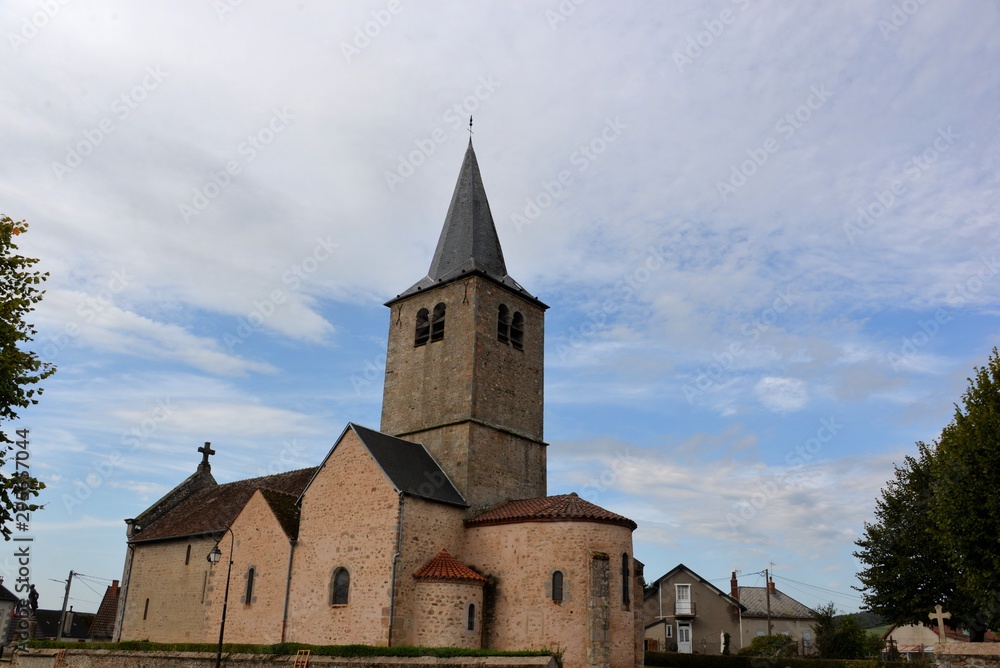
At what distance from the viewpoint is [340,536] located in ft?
83.5

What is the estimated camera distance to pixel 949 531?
19.2 metres

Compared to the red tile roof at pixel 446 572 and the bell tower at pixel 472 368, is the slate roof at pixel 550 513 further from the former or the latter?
the red tile roof at pixel 446 572

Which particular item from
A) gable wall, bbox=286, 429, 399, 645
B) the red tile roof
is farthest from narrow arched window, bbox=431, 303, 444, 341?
the red tile roof

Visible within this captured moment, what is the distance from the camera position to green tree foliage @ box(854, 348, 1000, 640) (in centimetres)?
1859

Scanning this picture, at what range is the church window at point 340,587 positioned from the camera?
81.0ft

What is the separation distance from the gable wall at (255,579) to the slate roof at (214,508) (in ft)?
7.70

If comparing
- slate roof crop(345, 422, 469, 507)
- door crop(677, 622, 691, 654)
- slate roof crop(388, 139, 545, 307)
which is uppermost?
slate roof crop(388, 139, 545, 307)

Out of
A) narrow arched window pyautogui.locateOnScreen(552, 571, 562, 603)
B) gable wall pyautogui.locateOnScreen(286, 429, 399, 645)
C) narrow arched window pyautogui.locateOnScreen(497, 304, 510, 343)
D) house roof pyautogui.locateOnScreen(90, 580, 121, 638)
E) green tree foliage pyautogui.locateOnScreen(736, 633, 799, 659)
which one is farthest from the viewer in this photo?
green tree foliage pyautogui.locateOnScreen(736, 633, 799, 659)

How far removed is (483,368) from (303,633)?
11.3 meters

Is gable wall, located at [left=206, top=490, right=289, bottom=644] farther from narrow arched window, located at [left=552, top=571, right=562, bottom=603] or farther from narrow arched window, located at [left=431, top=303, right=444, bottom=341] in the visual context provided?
narrow arched window, located at [left=552, top=571, right=562, bottom=603]

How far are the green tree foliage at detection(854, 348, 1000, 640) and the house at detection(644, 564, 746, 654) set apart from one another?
20.4 metres

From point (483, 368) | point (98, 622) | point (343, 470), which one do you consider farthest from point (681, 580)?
point (98, 622)

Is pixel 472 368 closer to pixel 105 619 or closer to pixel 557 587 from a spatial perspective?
pixel 557 587

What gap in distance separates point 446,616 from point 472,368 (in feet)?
30.1
